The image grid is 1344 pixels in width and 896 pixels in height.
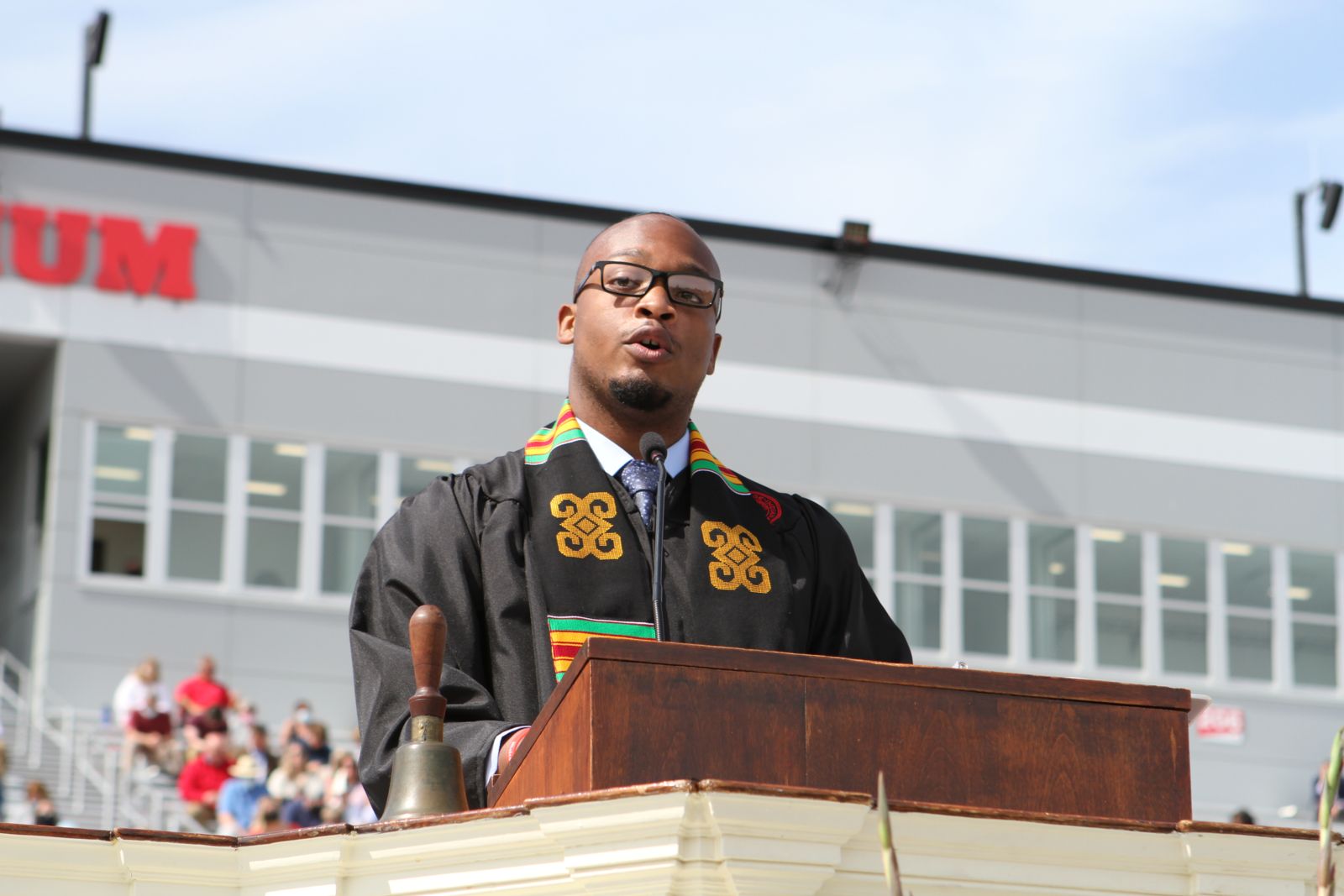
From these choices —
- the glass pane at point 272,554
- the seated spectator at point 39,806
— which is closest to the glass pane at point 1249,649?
the glass pane at point 272,554

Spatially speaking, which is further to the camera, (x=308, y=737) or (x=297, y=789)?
(x=308, y=737)

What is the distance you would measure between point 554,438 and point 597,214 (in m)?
Answer: 21.3

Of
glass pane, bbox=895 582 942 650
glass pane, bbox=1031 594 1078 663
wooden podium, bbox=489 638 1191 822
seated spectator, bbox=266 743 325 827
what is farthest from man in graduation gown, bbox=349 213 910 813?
glass pane, bbox=1031 594 1078 663

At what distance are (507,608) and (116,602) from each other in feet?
64.5

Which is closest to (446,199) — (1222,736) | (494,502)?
(1222,736)

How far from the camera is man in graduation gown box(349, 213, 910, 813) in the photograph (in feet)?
13.8

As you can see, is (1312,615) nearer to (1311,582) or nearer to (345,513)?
(1311,582)

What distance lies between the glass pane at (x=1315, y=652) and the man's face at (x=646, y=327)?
2481 centimetres

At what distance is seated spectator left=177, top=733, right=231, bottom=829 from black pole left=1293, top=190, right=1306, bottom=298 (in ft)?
56.0

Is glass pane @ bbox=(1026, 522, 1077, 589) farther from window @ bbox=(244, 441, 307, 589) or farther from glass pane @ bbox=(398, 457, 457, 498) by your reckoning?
window @ bbox=(244, 441, 307, 589)

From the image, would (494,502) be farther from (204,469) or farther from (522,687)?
(204,469)

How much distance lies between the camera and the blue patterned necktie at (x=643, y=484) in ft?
14.7

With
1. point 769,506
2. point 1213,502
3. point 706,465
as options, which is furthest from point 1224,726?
point 706,465

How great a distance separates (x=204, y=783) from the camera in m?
16.8
